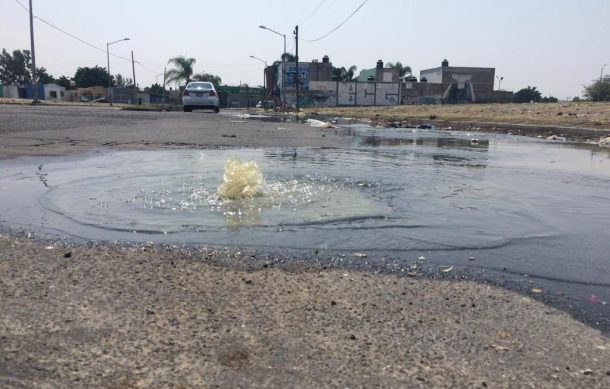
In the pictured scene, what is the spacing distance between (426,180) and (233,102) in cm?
9293

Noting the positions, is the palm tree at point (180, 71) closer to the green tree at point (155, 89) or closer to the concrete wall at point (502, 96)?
the green tree at point (155, 89)

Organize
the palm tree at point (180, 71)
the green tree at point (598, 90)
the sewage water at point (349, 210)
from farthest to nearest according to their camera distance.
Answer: the palm tree at point (180, 71), the green tree at point (598, 90), the sewage water at point (349, 210)

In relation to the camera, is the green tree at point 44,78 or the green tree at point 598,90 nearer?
the green tree at point 598,90

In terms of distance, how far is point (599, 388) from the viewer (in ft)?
7.54

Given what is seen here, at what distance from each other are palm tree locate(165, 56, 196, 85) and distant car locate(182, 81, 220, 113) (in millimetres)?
53059

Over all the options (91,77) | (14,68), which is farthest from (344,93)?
(14,68)

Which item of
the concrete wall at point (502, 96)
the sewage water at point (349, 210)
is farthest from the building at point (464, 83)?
the sewage water at point (349, 210)

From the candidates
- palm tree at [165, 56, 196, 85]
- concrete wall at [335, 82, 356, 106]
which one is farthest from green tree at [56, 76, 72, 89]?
concrete wall at [335, 82, 356, 106]

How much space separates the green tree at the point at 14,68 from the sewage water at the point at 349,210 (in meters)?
132

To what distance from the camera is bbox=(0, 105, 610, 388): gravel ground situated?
2.31m

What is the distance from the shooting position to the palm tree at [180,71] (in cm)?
8356

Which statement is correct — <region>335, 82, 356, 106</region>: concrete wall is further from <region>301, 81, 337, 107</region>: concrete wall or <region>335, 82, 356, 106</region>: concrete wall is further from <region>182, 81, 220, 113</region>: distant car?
<region>182, 81, 220, 113</region>: distant car

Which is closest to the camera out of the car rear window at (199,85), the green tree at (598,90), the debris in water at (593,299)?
the debris in water at (593,299)

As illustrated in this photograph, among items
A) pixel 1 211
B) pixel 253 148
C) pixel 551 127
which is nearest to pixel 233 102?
pixel 551 127
